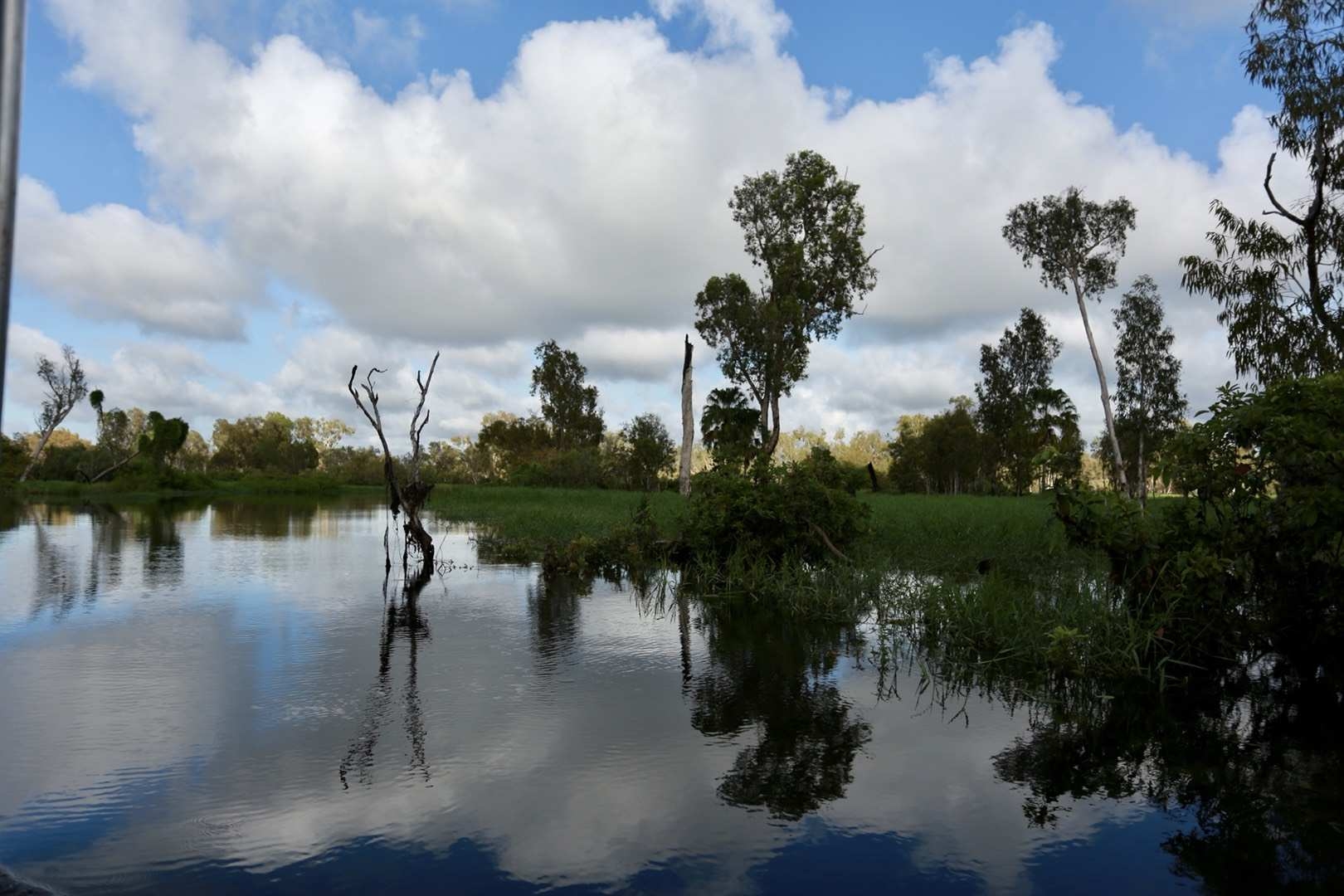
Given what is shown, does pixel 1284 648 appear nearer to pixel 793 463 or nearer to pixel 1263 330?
pixel 793 463

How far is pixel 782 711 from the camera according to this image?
20.1 feet

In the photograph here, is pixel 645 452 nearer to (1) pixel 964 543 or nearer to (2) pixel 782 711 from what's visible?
(1) pixel 964 543

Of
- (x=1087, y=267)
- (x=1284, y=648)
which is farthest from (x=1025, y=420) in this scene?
(x=1284, y=648)

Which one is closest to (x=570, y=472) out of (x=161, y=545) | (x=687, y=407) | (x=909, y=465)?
(x=687, y=407)

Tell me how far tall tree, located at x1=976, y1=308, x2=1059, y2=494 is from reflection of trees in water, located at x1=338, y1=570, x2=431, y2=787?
4579 cm

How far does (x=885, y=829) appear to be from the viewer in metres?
4.22

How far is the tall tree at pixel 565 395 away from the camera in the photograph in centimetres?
6488

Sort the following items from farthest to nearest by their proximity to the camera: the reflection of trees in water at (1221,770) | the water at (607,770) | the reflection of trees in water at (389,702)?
the reflection of trees in water at (389,702) < the reflection of trees in water at (1221,770) < the water at (607,770)

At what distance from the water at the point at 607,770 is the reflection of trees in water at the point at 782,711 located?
3 centimetres

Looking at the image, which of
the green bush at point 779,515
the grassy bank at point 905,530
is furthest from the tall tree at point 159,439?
the green bush at point 779,515

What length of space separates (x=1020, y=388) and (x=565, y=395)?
3203cm

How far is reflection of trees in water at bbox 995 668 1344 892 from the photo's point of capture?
3.96m

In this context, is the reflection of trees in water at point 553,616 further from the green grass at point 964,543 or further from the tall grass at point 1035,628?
the green grass at point 964,543

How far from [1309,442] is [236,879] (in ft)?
23.1
